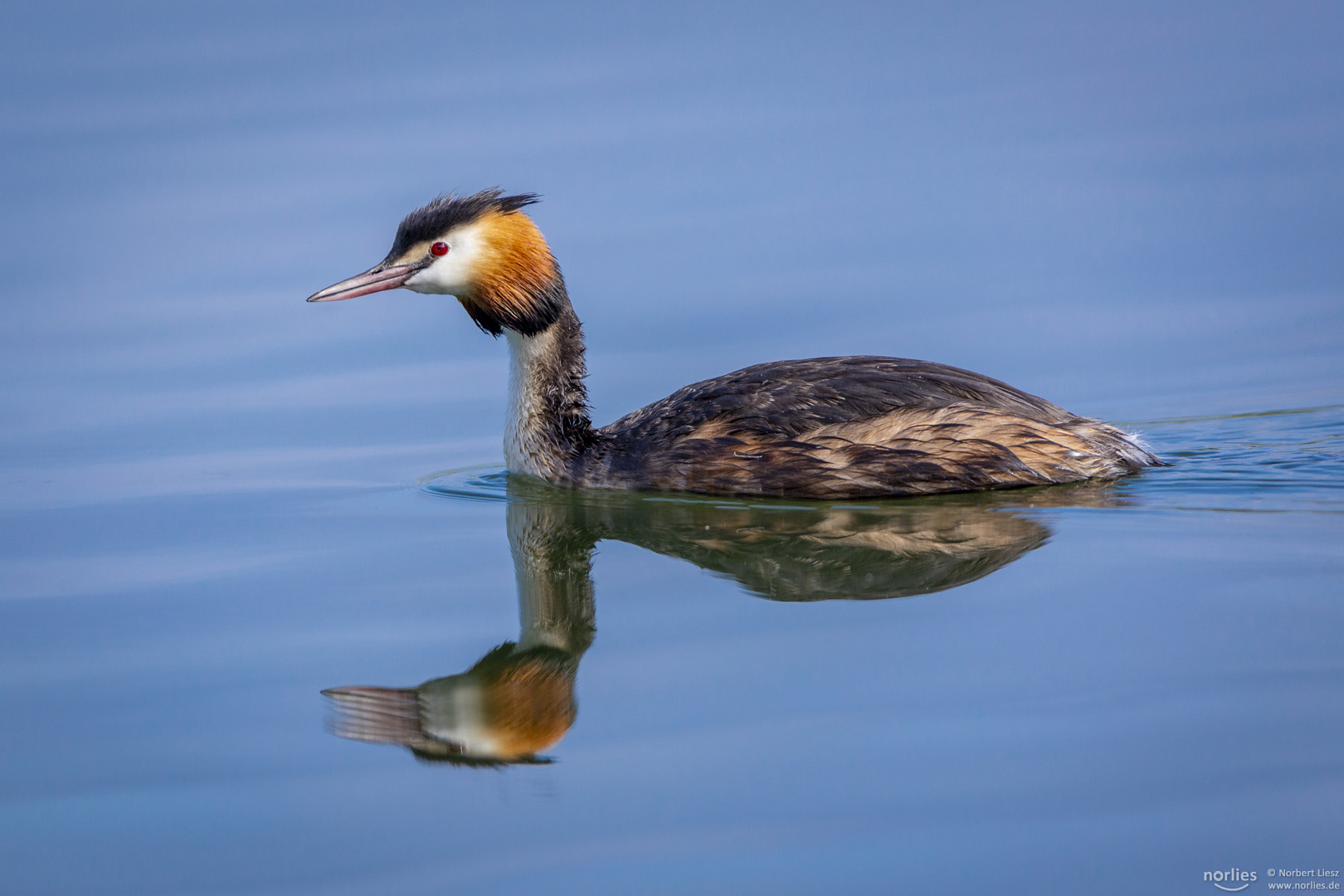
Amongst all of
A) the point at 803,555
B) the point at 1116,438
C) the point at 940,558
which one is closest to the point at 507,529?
the point at 803,555

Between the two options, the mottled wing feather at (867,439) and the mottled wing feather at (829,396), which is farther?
the mottled wing feather at (829,396)

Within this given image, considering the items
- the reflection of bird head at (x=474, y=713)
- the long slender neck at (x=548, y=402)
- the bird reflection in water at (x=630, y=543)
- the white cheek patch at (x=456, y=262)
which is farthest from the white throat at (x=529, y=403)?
the reflection of bird head at (x=474, y=713)

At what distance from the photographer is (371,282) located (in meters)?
9.02

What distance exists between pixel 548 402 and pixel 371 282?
1187 millimetres

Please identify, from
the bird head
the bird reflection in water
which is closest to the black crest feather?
the bird head

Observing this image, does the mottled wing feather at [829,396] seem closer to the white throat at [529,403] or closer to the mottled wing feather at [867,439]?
the mottled wing feather at [867,439]

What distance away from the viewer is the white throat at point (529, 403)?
30.1ft

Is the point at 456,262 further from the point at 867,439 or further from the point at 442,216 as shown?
the point at 867,439

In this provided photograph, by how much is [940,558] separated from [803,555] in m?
0.62

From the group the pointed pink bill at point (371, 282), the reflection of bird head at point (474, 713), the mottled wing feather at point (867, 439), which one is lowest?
the reflection of bird head at point (474, 713)

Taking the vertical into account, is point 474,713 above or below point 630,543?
below

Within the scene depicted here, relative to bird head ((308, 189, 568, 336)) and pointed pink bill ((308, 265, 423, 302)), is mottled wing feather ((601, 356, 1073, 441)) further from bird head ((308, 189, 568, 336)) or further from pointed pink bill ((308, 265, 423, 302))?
pointed pink bill ((308, 265, 423, 302))

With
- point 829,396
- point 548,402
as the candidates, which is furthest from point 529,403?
point 829,396

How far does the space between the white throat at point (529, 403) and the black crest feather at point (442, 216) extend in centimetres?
72
